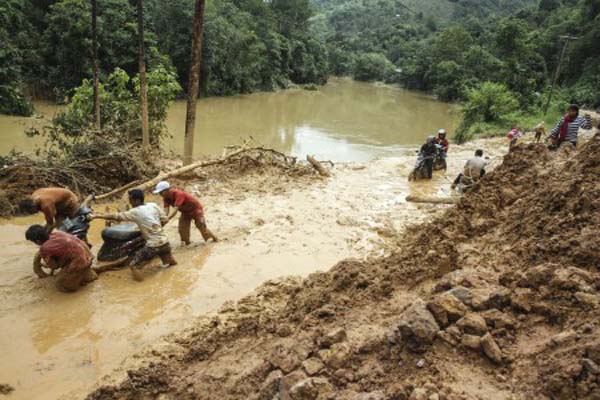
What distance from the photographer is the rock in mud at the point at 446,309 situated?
9.41 ft

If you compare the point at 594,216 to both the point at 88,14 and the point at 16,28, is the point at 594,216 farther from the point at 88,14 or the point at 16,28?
the point at 16,28

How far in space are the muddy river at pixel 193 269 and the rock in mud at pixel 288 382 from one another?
203 cm

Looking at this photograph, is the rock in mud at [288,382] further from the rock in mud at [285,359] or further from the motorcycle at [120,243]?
the motorcycle at [120,243]

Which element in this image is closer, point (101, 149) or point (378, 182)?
point (101, 149)

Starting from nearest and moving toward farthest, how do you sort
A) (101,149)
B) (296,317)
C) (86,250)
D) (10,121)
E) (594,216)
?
1. (594,216)
2. (296,317)
3. (86,250)
4. (101,149)
5. (10,121)

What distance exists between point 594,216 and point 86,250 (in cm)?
564

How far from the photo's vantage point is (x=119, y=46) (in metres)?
24.6

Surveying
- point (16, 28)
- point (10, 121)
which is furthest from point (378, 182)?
point (16, 28)

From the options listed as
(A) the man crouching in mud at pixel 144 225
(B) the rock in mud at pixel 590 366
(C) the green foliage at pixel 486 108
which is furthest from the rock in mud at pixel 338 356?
(C) the green foliage at pixel 486 108

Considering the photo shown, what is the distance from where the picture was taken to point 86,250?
17.4 feet

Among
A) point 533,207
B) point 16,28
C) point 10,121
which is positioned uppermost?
point 16,28

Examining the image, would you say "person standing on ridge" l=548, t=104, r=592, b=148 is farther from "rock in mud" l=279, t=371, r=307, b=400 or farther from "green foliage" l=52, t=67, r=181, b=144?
"green foliage" l=52, t=67, r=181, b=144

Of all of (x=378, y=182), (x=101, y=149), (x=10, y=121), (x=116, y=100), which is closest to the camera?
(x=101, y=149)

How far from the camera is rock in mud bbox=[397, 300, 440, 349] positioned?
2.73 metres
